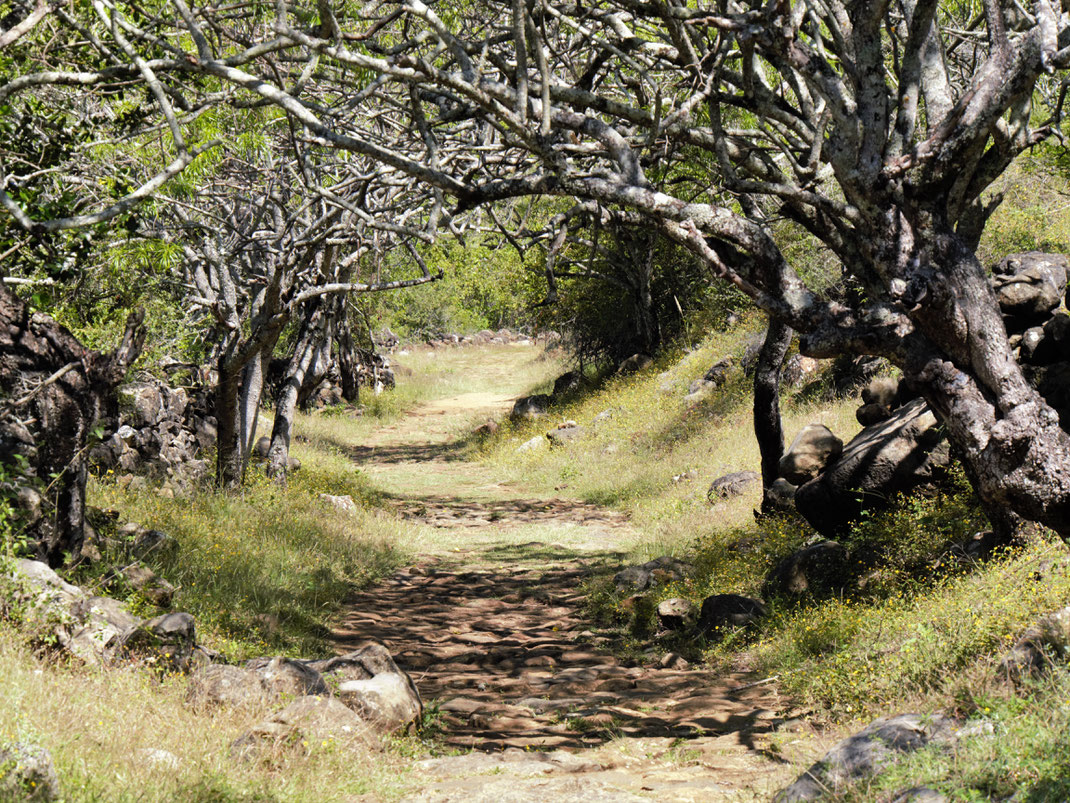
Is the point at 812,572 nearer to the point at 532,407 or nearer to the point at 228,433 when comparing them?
the point at 228,433

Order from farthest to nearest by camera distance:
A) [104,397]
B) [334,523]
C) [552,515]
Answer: [552,515] < [334,523] < [104,397]

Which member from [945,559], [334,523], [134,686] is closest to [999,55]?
[945,559]

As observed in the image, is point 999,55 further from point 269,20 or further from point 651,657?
point 269,20

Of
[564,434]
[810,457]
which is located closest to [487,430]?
[564,434]

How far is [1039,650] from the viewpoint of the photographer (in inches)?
170

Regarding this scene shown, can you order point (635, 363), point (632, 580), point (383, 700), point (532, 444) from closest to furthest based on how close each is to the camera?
1. point (383, 700)
2. point (632, 580)
3. point (532, 444)
4. point (635, 363)

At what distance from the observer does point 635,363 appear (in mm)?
22344

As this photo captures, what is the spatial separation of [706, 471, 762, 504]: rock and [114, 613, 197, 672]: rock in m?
7.58

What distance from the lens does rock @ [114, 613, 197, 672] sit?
17.8 feet

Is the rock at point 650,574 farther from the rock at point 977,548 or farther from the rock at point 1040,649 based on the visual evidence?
the rock at point 1040,649

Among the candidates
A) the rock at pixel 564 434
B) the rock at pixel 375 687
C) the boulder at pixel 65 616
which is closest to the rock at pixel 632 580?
the rock at pixel 375 687

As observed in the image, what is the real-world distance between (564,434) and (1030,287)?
11790 millimetres

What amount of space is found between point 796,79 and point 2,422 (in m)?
6.64

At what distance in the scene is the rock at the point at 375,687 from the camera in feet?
18.0
